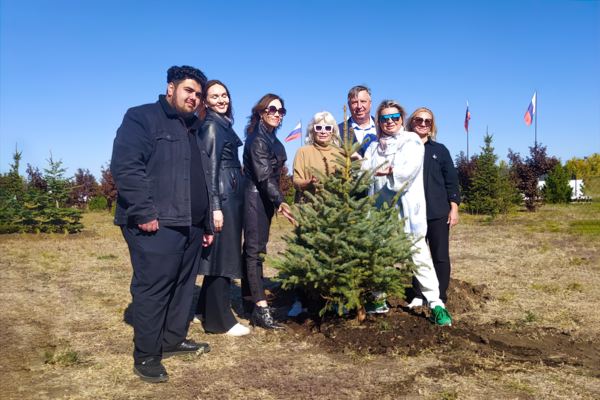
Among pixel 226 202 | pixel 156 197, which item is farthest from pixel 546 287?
pixel 156 197

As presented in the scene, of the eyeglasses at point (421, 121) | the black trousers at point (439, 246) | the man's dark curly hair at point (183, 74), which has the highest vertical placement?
the man's dark curly hair at point (183, 74)

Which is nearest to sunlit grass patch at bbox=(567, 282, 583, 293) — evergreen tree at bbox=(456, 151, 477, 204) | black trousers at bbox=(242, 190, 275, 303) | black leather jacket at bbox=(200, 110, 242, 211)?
black trousers at bbox=(242, 190, 275, 303)

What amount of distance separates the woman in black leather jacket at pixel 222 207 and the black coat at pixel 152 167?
2.39 feet

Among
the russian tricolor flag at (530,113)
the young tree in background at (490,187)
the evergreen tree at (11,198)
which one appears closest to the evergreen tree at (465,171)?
the young tree in background at (490,187)

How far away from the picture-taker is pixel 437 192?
557cm

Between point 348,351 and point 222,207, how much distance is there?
187cm

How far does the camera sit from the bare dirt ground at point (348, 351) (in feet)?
11.9

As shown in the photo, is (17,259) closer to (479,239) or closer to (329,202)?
(329,202)

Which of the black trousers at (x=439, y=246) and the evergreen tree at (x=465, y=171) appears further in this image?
the evergreen tree at (x=465, y=171)

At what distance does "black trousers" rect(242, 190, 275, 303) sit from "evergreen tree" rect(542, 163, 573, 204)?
2322 centimetres

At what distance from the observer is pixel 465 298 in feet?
20.0

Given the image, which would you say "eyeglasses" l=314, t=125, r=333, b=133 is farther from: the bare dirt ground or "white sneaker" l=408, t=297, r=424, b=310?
"white sneaker" l=408, t=297, r=424, b=310

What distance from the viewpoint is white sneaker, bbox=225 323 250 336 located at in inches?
201

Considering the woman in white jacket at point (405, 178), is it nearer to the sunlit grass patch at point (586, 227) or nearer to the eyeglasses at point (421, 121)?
the eyeglasses at point (421, 121)
